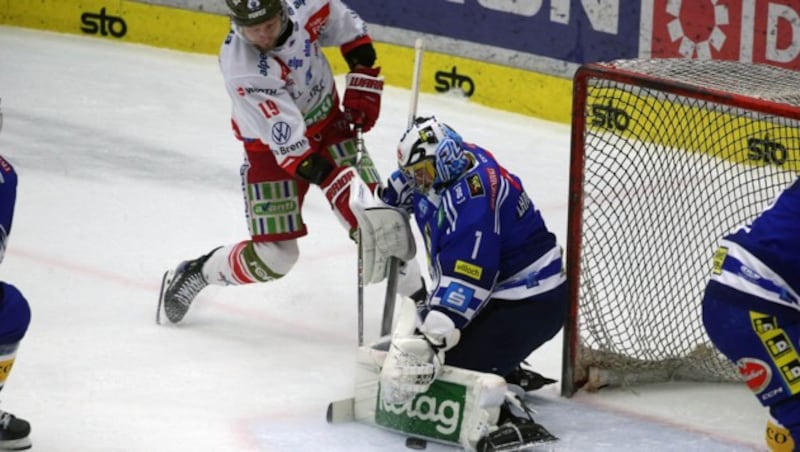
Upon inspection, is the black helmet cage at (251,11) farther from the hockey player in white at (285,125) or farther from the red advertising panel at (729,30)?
the red advertising panel at (729,30)

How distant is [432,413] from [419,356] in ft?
0.74

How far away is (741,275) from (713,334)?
0.50ft

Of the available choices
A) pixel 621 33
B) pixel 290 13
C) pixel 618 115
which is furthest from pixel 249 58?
pixel 621 33

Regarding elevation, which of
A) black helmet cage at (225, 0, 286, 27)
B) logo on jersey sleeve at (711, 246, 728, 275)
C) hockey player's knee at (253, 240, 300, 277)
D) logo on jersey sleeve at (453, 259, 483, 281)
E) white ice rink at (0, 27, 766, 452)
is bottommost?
white ice rink at (0, 27, 766, 452)

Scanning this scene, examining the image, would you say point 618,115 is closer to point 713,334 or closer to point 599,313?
point 599,313

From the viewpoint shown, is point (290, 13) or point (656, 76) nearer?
point (656, 76)

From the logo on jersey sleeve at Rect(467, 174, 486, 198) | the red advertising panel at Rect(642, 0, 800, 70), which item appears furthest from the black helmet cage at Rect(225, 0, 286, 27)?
the red advertising panel at Rect(642, 0, 800, 70)

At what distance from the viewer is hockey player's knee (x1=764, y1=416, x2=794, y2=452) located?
3.44 m

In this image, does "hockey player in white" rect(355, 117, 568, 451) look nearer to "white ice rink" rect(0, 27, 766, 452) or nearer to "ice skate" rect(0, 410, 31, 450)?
"white ice rink" rect(0, 27, 766, 452)

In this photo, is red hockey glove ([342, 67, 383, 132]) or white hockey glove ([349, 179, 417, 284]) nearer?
white hockey glove ([349, 179, 417, 284])

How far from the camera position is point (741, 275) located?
3.41 metres

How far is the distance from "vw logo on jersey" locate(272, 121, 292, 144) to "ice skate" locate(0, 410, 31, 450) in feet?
3.47

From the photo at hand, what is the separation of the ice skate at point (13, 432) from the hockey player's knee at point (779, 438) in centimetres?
172

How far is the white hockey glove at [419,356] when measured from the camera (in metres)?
3.86
